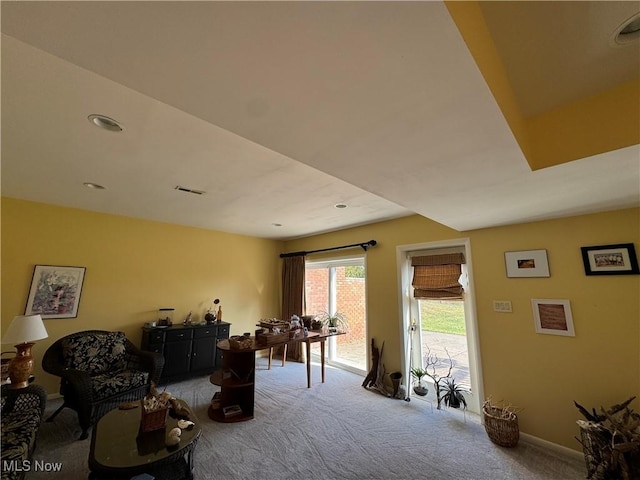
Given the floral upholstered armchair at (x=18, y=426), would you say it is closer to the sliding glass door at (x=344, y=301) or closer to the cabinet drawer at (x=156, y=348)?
the cabinet drawer at (x=156, y=348)

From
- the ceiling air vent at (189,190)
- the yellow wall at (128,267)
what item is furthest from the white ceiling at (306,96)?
the yellow wall at (128,267)

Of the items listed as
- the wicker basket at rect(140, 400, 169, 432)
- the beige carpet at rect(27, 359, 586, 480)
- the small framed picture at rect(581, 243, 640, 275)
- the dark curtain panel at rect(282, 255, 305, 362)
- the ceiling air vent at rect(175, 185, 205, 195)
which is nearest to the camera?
the wicker basket at rect(140, 400, 169, 432)

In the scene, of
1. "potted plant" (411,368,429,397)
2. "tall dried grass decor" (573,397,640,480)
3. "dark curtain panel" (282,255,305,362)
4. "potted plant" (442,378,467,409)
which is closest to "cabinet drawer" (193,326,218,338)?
"dark curtain panel" (282,255,305,362)

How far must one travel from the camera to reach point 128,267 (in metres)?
3.94

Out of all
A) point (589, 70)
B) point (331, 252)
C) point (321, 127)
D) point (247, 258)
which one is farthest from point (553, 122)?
point (247, 258)

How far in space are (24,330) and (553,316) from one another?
16.5 feet

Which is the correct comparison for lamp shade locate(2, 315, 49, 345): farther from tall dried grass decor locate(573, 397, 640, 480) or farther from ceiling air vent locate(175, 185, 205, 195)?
tall dried grass decor locate(573, 397, 640, 480)

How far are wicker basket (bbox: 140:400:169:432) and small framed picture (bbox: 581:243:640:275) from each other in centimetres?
378

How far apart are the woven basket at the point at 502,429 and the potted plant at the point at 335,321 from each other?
2.37 m

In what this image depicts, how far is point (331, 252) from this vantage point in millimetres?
4871

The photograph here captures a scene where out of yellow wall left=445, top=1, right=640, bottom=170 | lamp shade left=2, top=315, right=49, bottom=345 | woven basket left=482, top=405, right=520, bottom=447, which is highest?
yellow wall left=445, top=1, right=640, bottom=170

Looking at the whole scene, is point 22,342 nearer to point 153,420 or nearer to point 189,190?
Answer: point 153,420

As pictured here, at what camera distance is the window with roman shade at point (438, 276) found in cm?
330

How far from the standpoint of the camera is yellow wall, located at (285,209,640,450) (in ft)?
7.30
